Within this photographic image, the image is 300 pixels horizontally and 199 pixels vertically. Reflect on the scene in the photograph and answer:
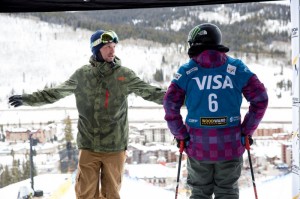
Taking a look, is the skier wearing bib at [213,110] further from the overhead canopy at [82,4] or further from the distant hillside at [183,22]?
the distant hillside at [183,22]

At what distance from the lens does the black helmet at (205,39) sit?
181cm

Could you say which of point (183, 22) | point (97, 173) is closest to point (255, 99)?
point (97, 173)

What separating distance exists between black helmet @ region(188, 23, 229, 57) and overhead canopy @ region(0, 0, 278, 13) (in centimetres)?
92

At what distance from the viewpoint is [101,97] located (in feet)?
7.59

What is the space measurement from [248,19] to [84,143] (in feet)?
30.2

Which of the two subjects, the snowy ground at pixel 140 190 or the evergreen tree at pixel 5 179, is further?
the evergreen tree at pixel 5 179

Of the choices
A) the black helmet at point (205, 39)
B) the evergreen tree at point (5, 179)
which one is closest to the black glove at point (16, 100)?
the black helmet at point (205, 39)

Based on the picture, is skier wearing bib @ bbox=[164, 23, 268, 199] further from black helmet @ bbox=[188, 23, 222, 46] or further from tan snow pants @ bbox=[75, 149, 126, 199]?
tan snow pants @ bbox=[75, 149, 126, 199]

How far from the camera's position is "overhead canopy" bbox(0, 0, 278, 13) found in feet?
8.84

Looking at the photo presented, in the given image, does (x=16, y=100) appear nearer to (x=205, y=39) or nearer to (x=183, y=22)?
(x=205, y=39)

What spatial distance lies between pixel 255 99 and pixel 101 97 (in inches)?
38.3

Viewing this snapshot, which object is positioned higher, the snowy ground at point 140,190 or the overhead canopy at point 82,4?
the overhead canopy at point 82,4

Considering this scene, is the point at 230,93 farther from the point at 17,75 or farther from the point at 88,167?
the point at 17,75

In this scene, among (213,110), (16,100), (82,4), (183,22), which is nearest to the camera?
(213,110)
